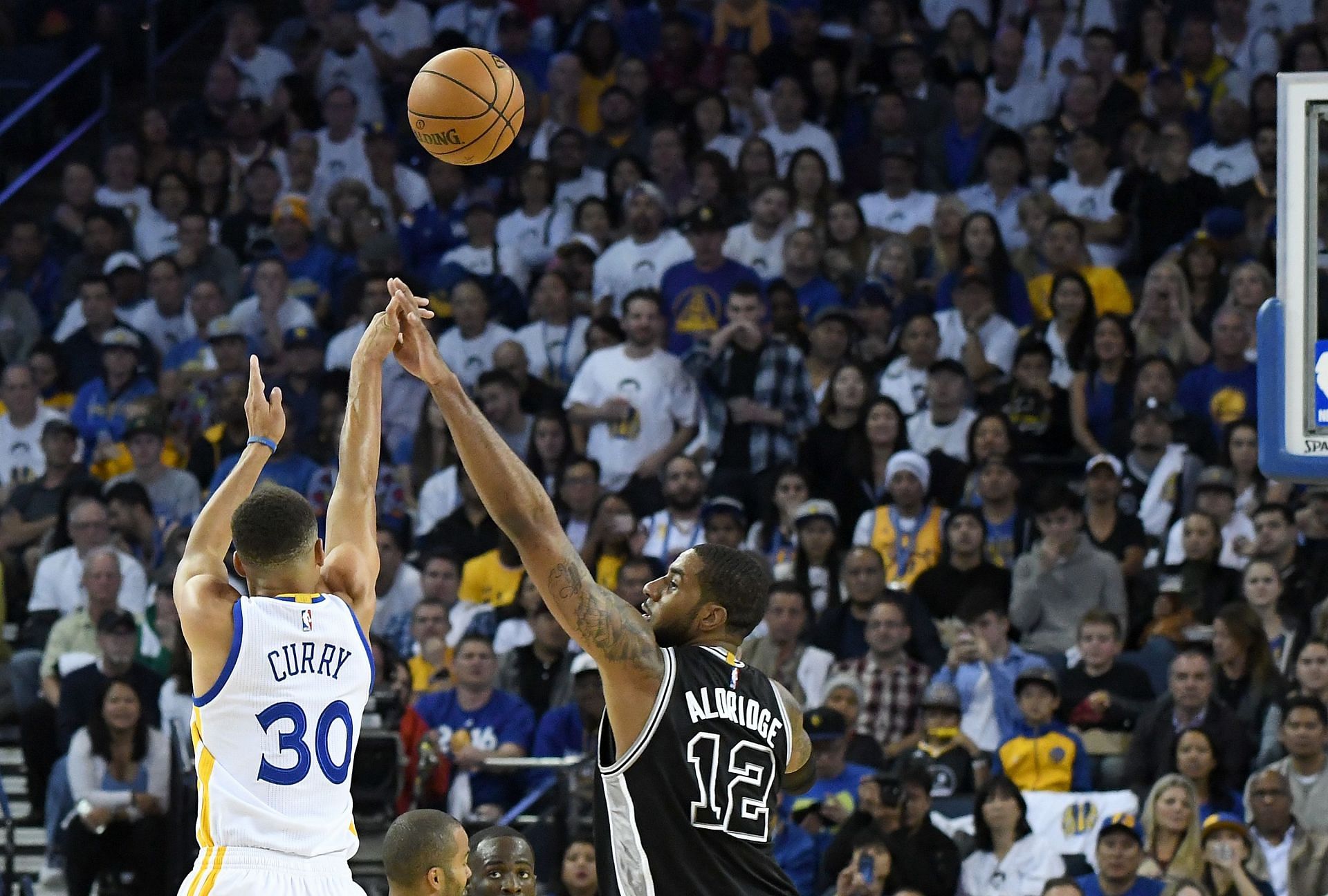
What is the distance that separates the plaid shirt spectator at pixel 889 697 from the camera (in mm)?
11156

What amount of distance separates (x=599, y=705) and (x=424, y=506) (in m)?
2.81

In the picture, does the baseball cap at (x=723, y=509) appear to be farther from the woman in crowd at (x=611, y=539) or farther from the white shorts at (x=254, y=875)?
the white shorts at (x=254, y=875)

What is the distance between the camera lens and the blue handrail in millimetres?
17422

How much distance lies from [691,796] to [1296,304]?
3.38m

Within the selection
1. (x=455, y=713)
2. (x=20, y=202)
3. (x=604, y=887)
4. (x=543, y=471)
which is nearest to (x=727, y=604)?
(x=604, y=887)

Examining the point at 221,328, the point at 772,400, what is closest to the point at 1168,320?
the point at 772,400

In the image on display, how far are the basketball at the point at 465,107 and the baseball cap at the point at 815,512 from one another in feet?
15.0

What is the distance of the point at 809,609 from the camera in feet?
38.8

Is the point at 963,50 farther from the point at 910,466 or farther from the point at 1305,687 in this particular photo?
the point at 1305,687

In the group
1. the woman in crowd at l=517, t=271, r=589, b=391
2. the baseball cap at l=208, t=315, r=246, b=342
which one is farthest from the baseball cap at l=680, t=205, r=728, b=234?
the baseball cap at l=208, t=315, r=246, b=342

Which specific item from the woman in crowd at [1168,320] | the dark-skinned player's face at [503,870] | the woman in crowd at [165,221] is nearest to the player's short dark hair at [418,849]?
the dark-skinned player's face at [503,870]

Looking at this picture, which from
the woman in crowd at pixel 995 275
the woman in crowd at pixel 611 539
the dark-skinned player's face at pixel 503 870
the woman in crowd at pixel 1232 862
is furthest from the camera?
the woman in crowd at pixel 995 275

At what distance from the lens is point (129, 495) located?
13172 mm

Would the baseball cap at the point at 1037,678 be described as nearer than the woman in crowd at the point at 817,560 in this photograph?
Yes
